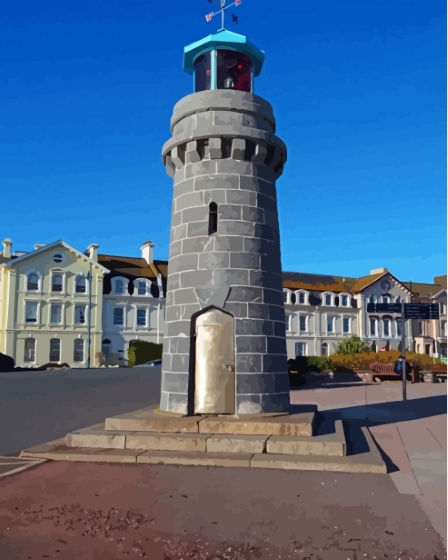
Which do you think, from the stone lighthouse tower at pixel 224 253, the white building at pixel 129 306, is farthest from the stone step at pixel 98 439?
the white building at pixel 129 306

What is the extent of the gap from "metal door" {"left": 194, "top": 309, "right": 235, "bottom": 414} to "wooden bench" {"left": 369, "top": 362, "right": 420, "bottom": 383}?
2082 centimetres

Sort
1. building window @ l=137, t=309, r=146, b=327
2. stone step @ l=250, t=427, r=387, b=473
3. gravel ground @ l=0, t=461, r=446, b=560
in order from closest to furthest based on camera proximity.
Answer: gravel ground @ l=0, t=461, r=446, b=560 < stone step @ l=250, t=427, r=387, b=473 < building window @ l=137, t=309, r=146, b=327

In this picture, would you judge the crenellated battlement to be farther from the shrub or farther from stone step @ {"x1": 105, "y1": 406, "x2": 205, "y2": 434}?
the shrub

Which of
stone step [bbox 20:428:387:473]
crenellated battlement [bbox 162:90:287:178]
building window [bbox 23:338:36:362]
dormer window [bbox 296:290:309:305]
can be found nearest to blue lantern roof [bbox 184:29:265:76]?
crenellated battlement [bbox 162:90:287:178]

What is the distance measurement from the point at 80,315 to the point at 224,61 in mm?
38430

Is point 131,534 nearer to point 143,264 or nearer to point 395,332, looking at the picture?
point 143,264

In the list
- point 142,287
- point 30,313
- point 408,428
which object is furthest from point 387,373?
point 30,313

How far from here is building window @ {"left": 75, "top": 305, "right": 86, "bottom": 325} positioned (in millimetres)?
46062

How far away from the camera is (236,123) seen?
408 inches

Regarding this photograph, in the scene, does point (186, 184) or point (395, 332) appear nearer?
point (186, 184)

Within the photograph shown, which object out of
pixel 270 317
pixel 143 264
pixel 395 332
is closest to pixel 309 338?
pixel 395 332

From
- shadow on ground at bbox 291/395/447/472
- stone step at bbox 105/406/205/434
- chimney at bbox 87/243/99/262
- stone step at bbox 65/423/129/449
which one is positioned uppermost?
chimney at bbox 87/243/99/262

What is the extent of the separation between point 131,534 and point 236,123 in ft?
26.0

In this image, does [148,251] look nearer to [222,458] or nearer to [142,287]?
[142,287]
